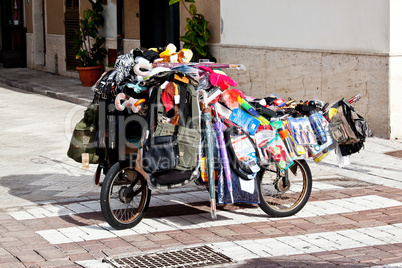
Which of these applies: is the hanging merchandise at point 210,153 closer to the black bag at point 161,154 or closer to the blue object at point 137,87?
the black bag at point 161,154

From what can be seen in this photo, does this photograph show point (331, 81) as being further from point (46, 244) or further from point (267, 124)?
point (46, 244)

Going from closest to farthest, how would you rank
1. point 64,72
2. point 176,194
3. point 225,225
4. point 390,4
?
point 225,225 → point 176,194 → point 390,4 → point 64,72

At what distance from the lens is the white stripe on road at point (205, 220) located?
265 inches

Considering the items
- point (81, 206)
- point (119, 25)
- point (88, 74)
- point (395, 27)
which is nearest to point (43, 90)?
point (88, 74)

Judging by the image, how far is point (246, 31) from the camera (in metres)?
14.9

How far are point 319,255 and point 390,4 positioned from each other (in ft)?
20.9

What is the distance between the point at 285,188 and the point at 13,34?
71.2 feet

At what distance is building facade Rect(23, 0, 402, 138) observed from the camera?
37.5 ft

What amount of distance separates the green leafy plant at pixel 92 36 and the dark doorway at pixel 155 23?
7.00 feet

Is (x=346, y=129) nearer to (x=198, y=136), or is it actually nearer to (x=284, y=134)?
(x=284, y=134)

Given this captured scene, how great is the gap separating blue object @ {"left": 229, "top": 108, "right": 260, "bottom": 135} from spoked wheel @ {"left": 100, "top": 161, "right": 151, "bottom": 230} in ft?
3.39

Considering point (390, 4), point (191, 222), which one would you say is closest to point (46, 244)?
point (191, 222)

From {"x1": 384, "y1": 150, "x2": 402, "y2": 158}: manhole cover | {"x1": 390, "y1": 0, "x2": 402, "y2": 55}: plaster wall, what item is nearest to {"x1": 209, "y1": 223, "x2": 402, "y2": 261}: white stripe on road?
{"x1": 384, "y1": 150, "x2": 402, "y2": 158}: manhole cover

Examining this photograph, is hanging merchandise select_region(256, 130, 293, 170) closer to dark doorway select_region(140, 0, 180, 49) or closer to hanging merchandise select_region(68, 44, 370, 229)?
hanging merchandise select_region(68, 44, 370, 229)
